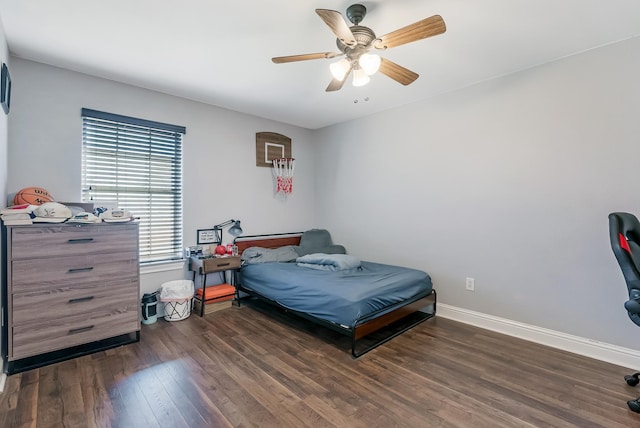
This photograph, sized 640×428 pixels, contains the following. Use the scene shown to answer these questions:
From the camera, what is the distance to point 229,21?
2.16 m

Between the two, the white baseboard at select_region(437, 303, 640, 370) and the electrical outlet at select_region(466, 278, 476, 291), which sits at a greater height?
the electrical outlet at select_region(466, 278, 476, 291)

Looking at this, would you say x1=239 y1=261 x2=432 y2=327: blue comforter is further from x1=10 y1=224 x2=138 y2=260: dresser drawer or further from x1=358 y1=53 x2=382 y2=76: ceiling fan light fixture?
x1=358 y1=53 x2=382 y2=76: ceiling fan light fixture

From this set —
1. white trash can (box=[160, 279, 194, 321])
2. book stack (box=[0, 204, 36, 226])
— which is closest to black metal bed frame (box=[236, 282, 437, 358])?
white trash can (box=[160, 279, 194, 321])

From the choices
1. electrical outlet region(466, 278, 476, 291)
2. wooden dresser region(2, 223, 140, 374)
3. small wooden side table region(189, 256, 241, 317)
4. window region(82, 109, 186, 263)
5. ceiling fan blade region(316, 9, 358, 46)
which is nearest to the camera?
ceiling fan blade region(316, 9, 358, 46)

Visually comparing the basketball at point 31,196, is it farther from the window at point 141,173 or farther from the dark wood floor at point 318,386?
the dark wood floor at point 318,386

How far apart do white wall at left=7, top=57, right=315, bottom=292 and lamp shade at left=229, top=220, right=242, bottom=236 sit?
0.11 metres

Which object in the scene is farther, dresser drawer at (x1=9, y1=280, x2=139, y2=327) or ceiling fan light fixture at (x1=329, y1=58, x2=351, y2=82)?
dresser drawer at (x1=9, y1=280, x2=139, y2=327)

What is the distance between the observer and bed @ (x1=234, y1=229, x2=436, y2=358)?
8.59ft

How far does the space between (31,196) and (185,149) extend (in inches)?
60.1

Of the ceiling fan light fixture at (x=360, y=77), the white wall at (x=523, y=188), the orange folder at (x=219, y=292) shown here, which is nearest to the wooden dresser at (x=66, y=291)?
the orange folder at (x=219, y=292)

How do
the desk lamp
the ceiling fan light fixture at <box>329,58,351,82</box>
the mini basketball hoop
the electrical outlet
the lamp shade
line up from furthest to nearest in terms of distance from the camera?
1. the mini basketball hoop
2. the lamp shade
3. the desk lamp
4. the electrical outlet
5. the ceiling fan light fixture at <box>329,58,351,82</box>

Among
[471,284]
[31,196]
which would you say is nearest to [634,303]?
[471,284]

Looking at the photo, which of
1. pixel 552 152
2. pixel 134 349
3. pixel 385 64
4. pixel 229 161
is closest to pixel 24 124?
pixel 229 161

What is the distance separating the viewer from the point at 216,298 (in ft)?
11.9
